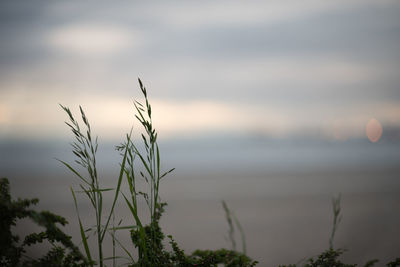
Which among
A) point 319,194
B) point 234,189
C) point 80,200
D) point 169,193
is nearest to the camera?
point 80,200

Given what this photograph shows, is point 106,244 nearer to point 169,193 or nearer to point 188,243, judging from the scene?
A: point 188,243

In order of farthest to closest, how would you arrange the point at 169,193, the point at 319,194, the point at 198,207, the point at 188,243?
1. the point at 169,193
2. the point at 319,194
3. the point at 198,207
4. the point at 188,243

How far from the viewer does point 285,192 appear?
61.1 feet

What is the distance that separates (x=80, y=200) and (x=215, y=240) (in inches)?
387

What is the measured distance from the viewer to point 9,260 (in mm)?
1029

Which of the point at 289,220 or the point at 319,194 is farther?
the point at 319,194

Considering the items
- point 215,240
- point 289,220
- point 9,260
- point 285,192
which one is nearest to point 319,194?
point 285,192

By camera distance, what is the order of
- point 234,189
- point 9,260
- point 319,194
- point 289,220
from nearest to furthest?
point 9,260 → point 289,220 → point 319,194 → point 234,189

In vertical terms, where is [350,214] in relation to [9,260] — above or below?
below

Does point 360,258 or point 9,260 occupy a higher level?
point 9,260

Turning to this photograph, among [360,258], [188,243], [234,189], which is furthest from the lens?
[234,189]

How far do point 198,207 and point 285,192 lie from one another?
6.65m

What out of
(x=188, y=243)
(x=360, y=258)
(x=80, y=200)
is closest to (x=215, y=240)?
(x=188, y=243)

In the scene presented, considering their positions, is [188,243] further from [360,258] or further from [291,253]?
[360,258]
